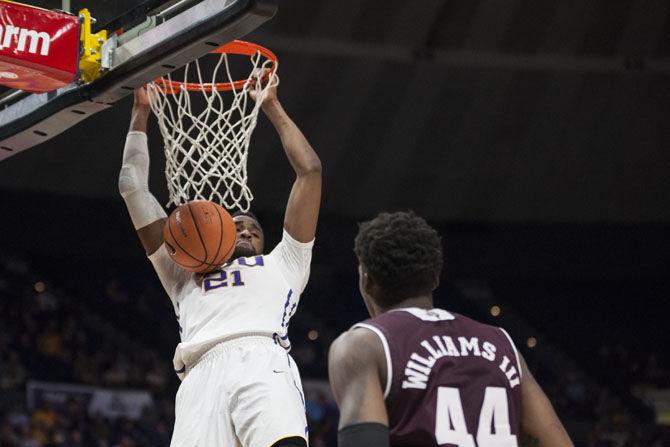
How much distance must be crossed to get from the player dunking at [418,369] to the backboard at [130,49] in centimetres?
138

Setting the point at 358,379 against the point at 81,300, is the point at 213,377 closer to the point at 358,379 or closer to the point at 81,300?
the point at 358,379

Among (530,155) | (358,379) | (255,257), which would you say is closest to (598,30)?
(530,155)

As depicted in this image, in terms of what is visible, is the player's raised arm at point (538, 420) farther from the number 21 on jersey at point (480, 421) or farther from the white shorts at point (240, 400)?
the white shorts at point (240, 400)

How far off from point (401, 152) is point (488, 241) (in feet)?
7.98

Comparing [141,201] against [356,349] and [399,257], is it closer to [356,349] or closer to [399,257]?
[399,257]

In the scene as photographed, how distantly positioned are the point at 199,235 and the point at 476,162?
1301cm

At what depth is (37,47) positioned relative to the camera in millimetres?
4789

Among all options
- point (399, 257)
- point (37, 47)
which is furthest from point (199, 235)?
point (399, 257)

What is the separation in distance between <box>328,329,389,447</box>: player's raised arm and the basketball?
6.18 ft

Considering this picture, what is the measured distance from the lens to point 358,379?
2.90 meters

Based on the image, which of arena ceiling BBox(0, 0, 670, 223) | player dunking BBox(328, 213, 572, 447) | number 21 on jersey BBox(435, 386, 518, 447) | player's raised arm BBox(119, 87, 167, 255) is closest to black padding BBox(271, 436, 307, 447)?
player's raised arm BBox(119, 87, 167, 255)

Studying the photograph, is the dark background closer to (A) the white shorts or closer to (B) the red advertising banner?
(B) the red advertising banner

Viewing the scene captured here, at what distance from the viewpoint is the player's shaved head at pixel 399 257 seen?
313cm

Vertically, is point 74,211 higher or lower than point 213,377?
lower
